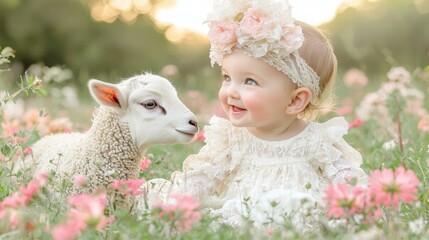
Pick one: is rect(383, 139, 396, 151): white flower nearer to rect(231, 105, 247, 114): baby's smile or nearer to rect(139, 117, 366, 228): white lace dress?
rect(139, 117, 366, 228): white lace dress

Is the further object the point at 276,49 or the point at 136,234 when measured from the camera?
the point at 276,49

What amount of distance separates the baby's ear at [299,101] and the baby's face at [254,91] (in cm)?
3

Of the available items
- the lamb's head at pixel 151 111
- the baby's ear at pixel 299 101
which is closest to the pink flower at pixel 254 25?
the baby's ear at pixel 299 101

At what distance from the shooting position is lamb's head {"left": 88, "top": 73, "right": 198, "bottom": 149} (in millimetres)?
3803

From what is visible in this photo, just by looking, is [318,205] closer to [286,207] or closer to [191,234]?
[286,207]

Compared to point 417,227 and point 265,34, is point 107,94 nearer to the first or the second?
point 265,34

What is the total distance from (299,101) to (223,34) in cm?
52

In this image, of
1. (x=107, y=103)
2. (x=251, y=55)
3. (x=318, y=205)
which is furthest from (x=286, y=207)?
(x=107, y=103)

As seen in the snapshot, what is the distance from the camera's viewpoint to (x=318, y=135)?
3.88m

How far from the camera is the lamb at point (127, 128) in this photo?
3809mm

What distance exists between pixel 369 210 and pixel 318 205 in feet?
2.95

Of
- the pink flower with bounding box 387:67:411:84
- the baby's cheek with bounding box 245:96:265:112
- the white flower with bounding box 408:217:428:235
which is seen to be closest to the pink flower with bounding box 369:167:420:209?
the white flower with bounding box 408:217:428:235

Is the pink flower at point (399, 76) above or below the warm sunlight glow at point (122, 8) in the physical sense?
below

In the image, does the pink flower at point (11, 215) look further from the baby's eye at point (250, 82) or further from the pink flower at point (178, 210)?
the baby's eye at point (250, 82)
